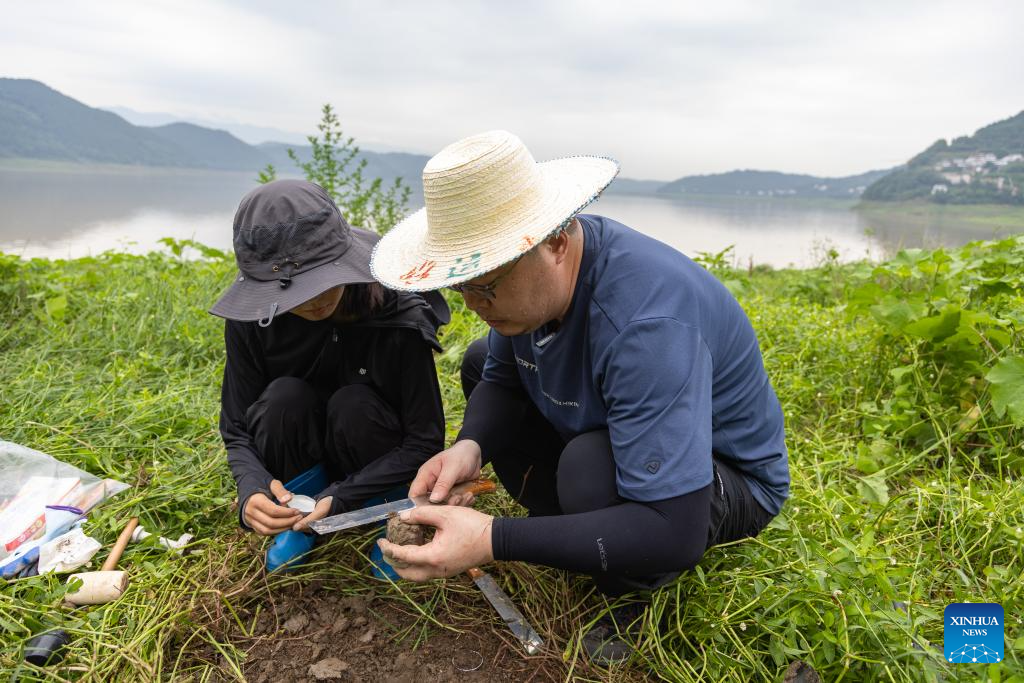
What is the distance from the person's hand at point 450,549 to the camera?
4.20ft

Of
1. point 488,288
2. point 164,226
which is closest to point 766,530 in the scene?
point 488,288

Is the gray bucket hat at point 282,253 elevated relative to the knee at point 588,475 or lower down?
elevated

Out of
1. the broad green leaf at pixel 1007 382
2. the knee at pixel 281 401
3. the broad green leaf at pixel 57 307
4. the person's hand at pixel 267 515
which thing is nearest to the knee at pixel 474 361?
the knee at pixel 281 401

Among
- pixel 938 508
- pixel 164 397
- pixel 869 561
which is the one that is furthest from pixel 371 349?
pixel 938 508

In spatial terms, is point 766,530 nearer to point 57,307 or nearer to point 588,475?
point 588,475

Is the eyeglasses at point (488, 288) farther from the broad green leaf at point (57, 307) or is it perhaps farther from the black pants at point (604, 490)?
the broad green leaf at point (57, 307)

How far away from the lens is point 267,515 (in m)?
1.69

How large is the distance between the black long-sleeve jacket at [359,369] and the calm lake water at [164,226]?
774 mm

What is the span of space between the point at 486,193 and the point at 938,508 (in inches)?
68.7

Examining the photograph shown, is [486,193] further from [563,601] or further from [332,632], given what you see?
[332,632]

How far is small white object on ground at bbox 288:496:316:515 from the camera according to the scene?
1845 millimetres

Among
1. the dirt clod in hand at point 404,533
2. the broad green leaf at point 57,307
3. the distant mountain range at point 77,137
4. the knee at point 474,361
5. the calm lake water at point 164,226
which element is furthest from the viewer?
the distant mountain range at point 77,137

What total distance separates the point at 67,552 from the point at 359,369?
3.29ft

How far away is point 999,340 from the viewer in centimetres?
231
